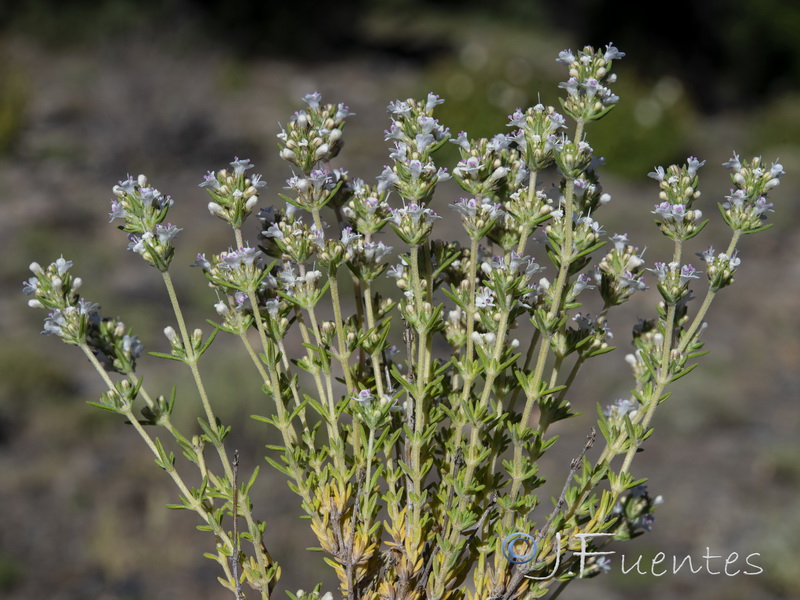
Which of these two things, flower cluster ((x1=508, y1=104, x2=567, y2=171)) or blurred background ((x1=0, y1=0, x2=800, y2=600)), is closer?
flower cluster ((x1=508, y1=104, x2=567, y2=171))

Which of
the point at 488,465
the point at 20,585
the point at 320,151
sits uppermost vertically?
the point at 320,151

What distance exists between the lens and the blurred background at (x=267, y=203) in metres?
4.73

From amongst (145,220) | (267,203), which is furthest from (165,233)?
(267,203)

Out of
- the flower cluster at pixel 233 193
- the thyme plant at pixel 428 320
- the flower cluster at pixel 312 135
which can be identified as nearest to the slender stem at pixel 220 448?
the thyme plant at pixel 428 320

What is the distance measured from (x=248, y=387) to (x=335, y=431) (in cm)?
478

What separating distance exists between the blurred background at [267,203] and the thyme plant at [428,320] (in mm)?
197

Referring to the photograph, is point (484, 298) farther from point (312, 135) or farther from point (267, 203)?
point (267, 203)

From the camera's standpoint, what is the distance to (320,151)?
1.19 m

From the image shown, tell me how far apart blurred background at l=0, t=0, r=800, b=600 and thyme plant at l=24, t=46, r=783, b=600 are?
7.7 inches

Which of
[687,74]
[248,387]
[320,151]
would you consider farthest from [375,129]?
[320,151]

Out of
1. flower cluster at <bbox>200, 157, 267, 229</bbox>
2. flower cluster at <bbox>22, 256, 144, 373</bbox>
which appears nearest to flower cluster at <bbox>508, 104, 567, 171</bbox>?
flower cluster at <bbox>200, 157, 267, 229</bbox>

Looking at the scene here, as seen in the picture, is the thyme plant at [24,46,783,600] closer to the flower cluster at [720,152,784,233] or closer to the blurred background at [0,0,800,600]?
the flower cluster at [720,152,784,233]

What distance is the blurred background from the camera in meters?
4.73

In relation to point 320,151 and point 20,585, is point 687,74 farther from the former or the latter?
point 320,151
